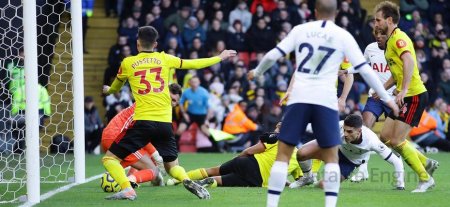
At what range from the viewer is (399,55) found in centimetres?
1051

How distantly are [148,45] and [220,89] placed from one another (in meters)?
12.2

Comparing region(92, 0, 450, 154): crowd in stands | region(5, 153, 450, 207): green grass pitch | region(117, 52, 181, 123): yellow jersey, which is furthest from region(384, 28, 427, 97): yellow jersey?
region(92, 0, 450, 154): crowd in stands

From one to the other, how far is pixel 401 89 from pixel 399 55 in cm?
39

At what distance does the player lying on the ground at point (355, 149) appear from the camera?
34.3 ft

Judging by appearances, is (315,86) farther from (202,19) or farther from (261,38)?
(202,19)

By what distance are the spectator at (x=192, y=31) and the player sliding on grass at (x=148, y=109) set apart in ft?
42.4

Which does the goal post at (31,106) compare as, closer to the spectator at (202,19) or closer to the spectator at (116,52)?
the spectator at (116,52)

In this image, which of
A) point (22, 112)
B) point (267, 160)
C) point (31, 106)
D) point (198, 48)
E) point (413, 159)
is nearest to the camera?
point (31, 106)

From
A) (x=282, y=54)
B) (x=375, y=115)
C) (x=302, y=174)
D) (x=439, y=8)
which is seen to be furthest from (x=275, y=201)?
(x=439, y=8)

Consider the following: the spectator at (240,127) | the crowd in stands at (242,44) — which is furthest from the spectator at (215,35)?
the spectator at (240,127)

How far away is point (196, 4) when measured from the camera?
2392cm

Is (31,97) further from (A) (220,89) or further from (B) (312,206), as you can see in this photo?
(A) (220,89)

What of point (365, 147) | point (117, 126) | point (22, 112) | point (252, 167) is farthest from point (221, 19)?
point (365, 147)

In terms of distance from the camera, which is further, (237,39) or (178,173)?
(237,39)
